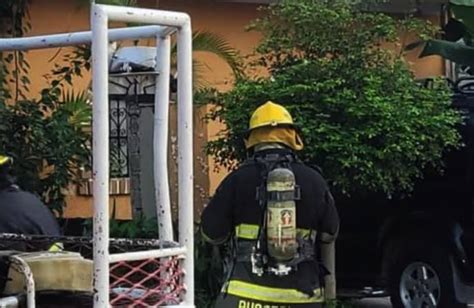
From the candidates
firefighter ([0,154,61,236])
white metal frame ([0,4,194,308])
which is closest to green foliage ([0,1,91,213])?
firefighter ([0,154,61,236])

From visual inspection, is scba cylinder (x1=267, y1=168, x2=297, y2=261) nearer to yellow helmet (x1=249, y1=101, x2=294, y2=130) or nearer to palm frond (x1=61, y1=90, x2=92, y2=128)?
yellow helmet (x1=249, y1=101, x2=294, y2=130)

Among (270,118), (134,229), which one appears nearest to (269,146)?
(270,118)

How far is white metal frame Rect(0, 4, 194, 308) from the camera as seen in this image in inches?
150

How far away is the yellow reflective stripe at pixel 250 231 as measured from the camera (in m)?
5.82

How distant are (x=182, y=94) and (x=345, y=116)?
459 cm

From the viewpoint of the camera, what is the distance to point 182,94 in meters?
4.29

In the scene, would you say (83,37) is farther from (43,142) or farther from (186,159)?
(43,142)

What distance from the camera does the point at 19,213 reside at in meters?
6.00

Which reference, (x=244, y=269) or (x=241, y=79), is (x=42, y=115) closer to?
(x=241, y=79)

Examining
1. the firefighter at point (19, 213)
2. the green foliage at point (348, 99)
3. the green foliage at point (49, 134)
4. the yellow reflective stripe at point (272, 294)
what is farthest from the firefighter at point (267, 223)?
the green foliage at point (49, 134)

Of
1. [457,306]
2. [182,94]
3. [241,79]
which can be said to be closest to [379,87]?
[241,79]

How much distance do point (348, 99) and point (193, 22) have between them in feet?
19.4

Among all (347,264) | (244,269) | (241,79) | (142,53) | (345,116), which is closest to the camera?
(244,269)

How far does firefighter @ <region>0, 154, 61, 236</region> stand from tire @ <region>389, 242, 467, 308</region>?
163 inches
